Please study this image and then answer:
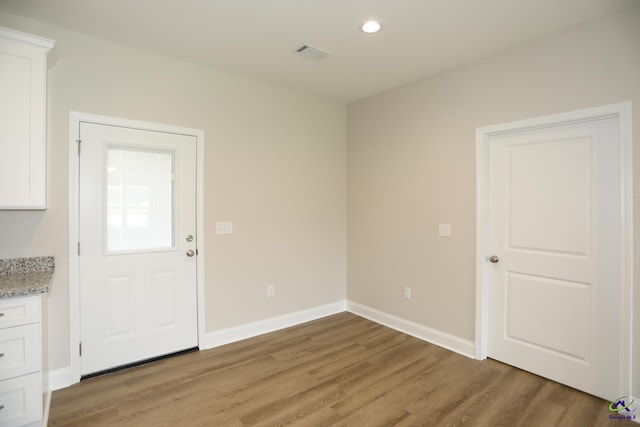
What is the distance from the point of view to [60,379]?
2.51 meters

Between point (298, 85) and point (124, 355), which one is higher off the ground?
point (298, 85)

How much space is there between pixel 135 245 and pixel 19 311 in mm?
1065

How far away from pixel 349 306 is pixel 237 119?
2.72 meters

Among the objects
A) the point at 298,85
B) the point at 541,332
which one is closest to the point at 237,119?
the point at 298,85

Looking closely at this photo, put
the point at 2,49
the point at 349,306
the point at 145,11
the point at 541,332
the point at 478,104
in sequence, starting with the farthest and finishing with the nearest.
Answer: the point at 349,306 → the point at 478,104 → the point at 541,332 → the point at 145,11 → the point at 2,49

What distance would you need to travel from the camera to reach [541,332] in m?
2.69

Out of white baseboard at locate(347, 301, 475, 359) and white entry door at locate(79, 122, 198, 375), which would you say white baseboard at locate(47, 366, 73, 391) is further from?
white baseboard at locate(347, 301, 475, 359)

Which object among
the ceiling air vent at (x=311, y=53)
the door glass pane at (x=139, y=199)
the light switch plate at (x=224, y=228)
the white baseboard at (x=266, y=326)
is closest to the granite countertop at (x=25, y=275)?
the door glass pane at (x=139, y=199)

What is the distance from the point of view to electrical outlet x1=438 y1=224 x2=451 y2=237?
3246 mm

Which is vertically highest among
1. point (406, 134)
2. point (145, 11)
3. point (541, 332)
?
point (145, 11)

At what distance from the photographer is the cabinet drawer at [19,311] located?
1.80 meters

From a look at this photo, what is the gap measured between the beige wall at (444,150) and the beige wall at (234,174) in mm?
402

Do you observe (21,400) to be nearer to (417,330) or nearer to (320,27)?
(320,27)

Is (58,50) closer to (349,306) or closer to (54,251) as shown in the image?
(54,251)
